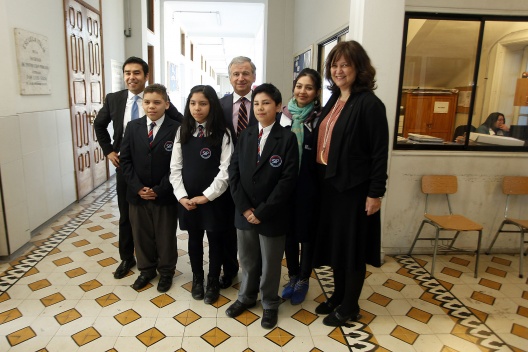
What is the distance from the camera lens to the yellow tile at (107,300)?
2.50m

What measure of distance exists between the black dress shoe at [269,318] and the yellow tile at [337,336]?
13.4 inches

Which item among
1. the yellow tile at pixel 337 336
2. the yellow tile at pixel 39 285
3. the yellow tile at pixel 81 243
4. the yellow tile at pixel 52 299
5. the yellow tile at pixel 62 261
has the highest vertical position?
the yellow tile at pixel 81 243

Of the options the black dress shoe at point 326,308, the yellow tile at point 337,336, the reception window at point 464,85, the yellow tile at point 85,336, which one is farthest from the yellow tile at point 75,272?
the reception window at point 464,85

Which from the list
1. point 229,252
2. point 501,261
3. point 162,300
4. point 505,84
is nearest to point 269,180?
point 229,252

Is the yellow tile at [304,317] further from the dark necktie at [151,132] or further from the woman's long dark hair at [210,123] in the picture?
the dark necktie at [151,132]

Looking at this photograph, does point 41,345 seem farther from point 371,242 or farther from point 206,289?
point 371,242

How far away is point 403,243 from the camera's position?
3.42 meters

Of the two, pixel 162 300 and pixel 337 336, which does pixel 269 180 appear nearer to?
pixel 337 336

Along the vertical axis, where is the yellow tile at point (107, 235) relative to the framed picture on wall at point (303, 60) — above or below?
below

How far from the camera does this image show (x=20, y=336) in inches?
84.7

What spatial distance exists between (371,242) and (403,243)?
4.48 ft

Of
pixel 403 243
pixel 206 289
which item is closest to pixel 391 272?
pixel 403 243

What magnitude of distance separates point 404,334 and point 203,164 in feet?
5.26

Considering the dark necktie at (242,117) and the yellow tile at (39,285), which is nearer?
the dark necktie at (242,117)
